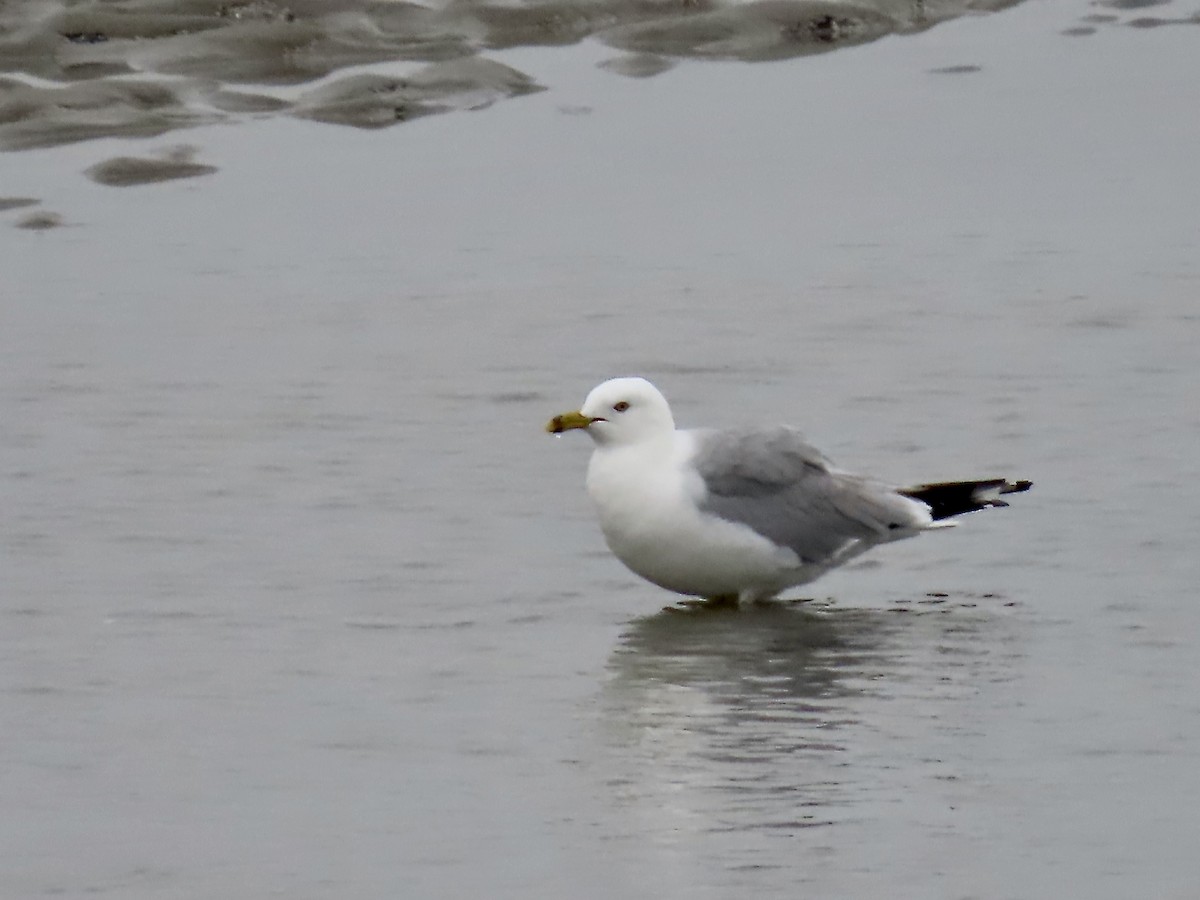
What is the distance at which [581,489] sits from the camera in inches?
352

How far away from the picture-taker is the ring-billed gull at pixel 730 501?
7.87 metres

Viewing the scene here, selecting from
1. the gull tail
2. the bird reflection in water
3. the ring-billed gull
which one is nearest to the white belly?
the ring-billed gull

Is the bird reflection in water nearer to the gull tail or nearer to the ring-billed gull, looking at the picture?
the ring-billed gull

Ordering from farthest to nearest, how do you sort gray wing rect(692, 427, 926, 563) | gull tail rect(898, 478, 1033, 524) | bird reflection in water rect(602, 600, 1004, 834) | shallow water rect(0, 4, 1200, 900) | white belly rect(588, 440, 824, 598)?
gull tail rect(898, 478, 1033, 524) → gray wing rect(692, 427, 926, 563) → white belly rect(588, 440, 824, 598) → bird reflection in water rect(602, 600, 1004, 834) → shallow water rect(0, 4, 1200, 900)

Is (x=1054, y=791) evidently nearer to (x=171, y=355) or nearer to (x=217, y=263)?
(x=171, y=355)

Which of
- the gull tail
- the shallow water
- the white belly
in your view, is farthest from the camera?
the gull tail

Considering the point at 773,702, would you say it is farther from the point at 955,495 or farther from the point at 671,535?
the point at 955,495

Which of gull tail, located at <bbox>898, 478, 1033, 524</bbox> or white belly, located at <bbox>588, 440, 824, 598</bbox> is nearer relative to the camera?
white belly, located at <bbox>588, 440, 824, 598</bbox>

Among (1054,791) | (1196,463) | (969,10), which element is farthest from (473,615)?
(969,10)

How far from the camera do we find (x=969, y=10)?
16.6 m

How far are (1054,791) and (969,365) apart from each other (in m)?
4.21

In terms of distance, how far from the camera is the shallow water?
5.91m

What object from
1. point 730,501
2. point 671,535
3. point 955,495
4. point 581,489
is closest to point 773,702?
point 671,535

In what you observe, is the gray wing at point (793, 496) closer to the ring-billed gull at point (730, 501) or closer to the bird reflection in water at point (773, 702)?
the ring-billed gull at point (730, 501)
